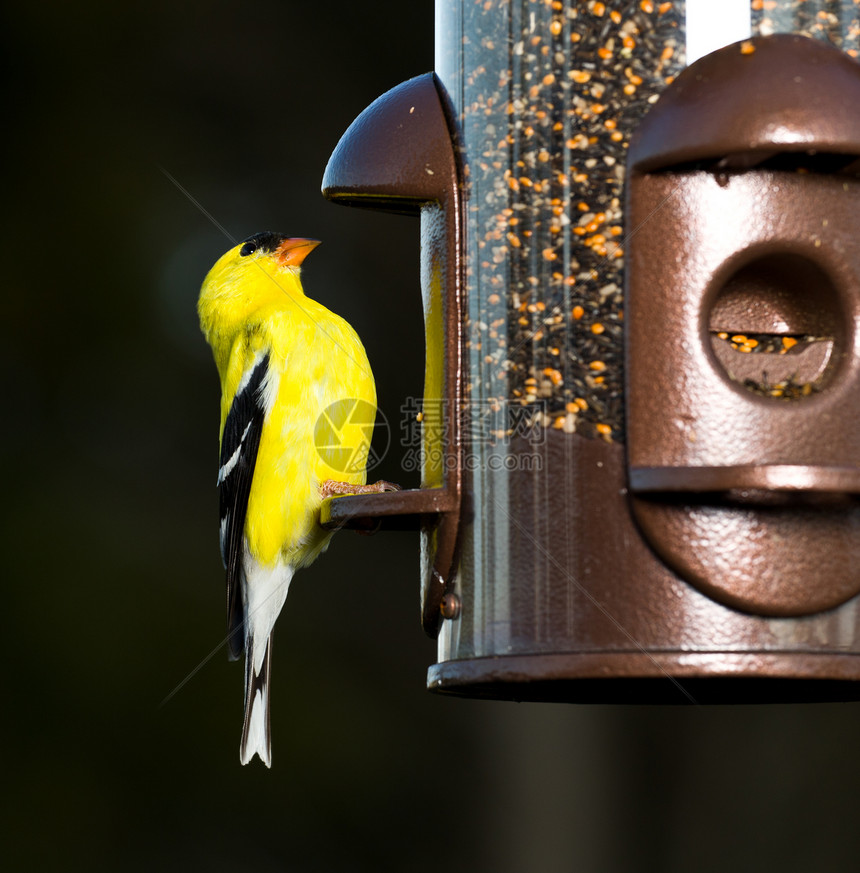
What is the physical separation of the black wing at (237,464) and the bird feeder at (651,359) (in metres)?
1.44

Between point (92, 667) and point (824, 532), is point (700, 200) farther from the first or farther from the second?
point (92, 667)

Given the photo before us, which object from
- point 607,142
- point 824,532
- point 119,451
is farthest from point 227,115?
point 824,532

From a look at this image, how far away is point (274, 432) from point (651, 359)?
2060 mm

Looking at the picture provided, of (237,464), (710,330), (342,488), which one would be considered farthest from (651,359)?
(237,464)

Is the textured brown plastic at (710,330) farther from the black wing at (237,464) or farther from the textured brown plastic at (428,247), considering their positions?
the black wing at (237,464)

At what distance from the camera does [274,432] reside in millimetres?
4723

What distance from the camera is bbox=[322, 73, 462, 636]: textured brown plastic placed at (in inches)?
130

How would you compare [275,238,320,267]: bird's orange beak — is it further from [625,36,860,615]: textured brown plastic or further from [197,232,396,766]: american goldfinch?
[625,36,860,615]: textured brown plastic

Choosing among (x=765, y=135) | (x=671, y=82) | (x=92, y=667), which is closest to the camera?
(x=765, y=135)

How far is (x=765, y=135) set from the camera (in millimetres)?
2760

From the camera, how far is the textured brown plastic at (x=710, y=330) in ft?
9.30

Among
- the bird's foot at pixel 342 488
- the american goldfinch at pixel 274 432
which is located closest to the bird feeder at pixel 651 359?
the bird's foot at pixel 342 488

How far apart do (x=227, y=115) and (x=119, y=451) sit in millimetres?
1983

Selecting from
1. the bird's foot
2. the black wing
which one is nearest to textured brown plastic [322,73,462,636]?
the bird's foot
